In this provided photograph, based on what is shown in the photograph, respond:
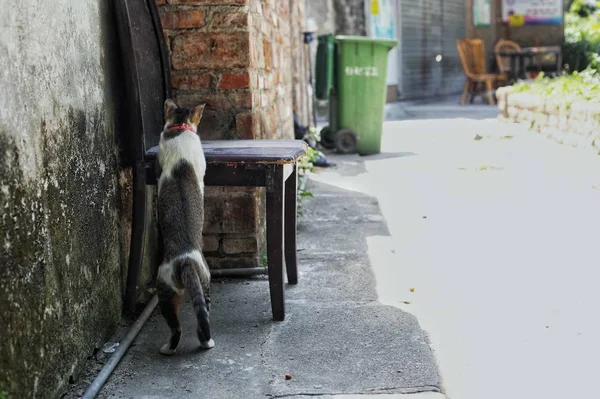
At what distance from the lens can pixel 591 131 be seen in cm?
728

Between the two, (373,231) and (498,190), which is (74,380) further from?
(498,190)

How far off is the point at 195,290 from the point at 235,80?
4.50 ft

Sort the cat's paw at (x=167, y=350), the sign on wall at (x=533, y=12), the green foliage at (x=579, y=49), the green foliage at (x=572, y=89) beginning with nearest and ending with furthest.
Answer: the cat's paw at (x=167, y=350) < the green foliage at (x=572, y=89) < the green foliage at (x=579, y=49) < the sign on wall at (x=533, y=12)

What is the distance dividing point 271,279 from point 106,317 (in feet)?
2.21

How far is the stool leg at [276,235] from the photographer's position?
2.98 metres

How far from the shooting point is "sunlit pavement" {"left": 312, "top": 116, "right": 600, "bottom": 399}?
261 centimetres

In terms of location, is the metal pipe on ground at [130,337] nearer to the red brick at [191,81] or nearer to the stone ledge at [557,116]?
the red brick at [191,81]

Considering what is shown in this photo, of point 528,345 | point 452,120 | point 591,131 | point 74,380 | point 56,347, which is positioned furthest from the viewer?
point 452,120

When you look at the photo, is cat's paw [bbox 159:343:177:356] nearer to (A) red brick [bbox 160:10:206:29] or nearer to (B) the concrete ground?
(B) the concrete ground

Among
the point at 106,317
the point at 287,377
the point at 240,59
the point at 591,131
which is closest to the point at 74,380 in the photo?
the point at 106,317

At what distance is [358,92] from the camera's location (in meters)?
8.07

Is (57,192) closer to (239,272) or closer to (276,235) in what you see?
(276,235)

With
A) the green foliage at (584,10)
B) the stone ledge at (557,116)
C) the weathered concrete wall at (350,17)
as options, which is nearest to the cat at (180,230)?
the stone ledge at (557,116)

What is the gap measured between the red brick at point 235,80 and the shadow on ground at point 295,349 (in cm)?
96
